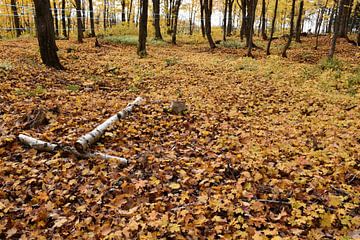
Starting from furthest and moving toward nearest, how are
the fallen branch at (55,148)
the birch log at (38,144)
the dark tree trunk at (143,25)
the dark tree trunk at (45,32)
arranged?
1. the dark tree trunk at (143,25)
2. the dark tree trunk at (45,32)
3. the birch log at (38,144)
4. the fallen branch at (55,148)

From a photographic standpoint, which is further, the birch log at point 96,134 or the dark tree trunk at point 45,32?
the dark tree trunk at point 45,32

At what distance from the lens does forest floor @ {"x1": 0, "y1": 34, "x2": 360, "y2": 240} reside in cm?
394

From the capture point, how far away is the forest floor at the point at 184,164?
12.9 feet

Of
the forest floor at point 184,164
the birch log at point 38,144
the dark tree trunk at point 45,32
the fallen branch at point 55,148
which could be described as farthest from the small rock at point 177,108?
the dark tree trunk at point 45,32

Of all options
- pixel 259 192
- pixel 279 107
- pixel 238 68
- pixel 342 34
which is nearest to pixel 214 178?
pixel 259 192

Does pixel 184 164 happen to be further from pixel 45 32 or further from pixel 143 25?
pixel 143 25

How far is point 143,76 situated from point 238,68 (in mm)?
5196

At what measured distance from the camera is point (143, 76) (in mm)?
12922

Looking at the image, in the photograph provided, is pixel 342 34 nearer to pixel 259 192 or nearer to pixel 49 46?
pixel 49 46

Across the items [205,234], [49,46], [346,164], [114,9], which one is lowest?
[205,234]

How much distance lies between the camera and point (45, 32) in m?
11.2

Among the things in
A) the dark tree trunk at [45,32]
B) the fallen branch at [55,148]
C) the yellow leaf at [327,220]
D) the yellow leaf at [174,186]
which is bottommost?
the yellow leaf at [174,186]

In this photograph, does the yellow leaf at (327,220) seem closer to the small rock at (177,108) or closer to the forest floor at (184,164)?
the forest floor at (184,164)

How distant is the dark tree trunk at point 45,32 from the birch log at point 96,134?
5952 mm
